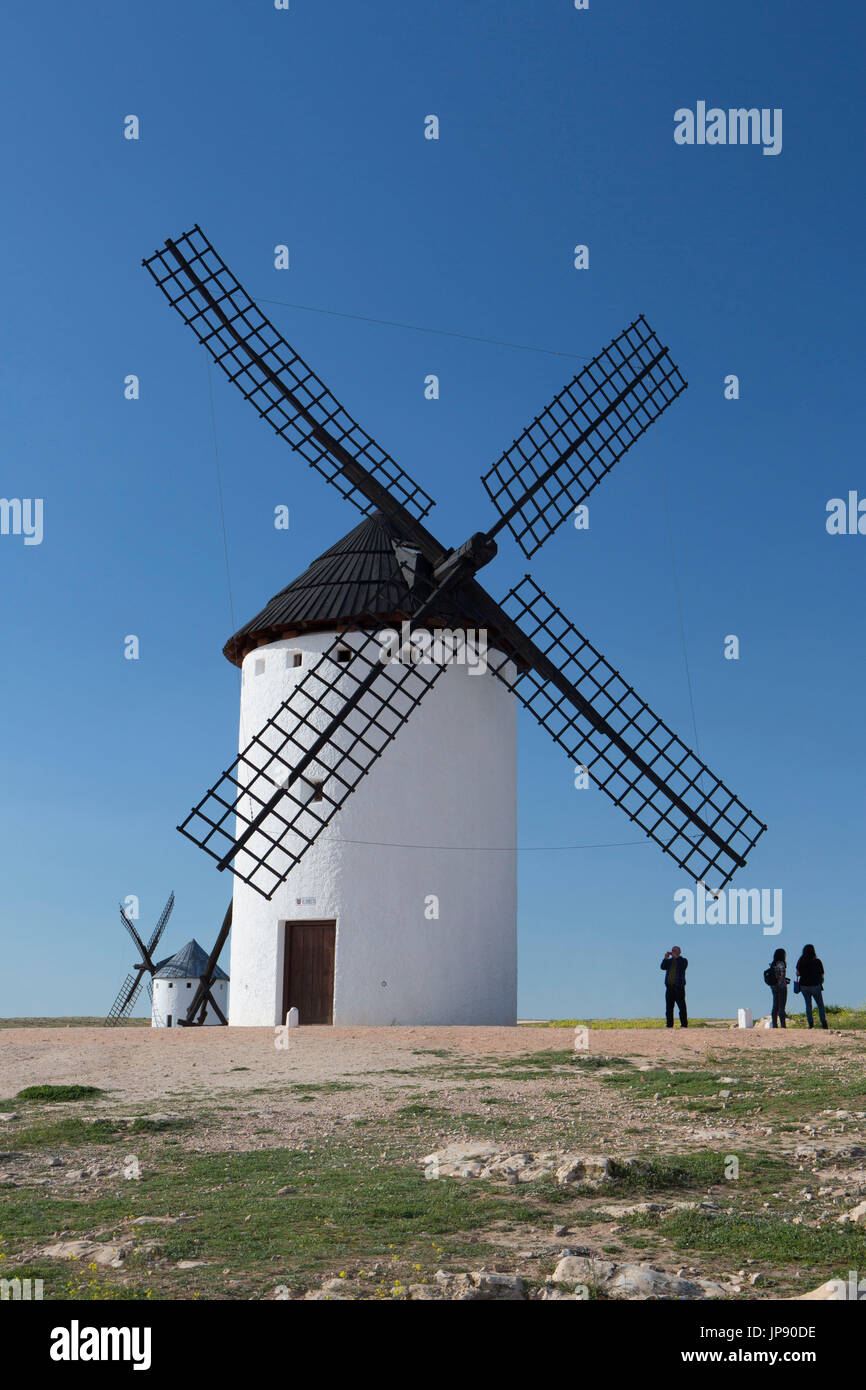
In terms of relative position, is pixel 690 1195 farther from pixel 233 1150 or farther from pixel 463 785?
pixel 463 785

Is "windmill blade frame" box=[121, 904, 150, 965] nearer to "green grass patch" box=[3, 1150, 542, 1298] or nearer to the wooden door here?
the wooden door

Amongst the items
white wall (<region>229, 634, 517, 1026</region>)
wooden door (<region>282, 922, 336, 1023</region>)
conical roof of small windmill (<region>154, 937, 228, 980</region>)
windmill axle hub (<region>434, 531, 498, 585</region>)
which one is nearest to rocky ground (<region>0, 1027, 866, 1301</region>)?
white wall (<region>229, 634, 517, 1026</region>)

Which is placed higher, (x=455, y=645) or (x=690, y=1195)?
(x=455, y=645)

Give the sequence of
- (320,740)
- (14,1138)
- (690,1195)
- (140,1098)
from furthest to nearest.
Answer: (320,740)
(140,1098)
(14,1138)
(690,1195)

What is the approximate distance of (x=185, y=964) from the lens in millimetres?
41062

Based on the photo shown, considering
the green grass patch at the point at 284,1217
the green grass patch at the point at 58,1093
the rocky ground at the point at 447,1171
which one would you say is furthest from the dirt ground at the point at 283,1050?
the green grass patch at the point at 284,1217

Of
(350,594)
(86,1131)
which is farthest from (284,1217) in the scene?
(350,594)

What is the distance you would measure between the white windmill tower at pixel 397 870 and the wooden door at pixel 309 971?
26 mm

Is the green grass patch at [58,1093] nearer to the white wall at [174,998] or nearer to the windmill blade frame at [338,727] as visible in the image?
the windmill blade frame at [338,727]

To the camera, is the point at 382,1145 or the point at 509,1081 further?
the point at 509,1081

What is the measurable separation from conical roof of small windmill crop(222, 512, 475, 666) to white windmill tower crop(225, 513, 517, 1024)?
46 millimetres

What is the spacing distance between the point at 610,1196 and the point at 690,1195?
57 centimetres
